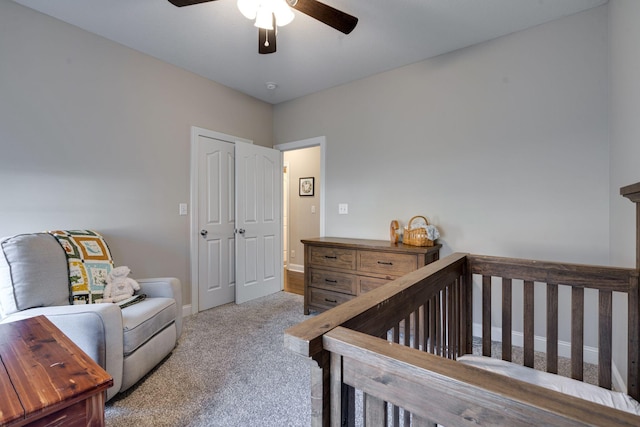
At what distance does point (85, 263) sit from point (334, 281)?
6.59 feet

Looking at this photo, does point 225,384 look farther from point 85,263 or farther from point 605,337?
point 605,337

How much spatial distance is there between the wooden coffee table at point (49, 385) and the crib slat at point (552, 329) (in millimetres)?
1839

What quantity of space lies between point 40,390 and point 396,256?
2238 millimetres

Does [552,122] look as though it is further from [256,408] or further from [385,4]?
[256,408]

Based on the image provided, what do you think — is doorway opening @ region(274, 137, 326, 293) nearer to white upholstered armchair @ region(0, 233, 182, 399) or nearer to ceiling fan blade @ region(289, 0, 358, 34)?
white upholstered armchair @ region(0, 233, 182, 399)

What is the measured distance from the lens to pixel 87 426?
884 millimetres

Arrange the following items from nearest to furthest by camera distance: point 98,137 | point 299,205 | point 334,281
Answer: point 98,137 < point 334,281 < point 299,205

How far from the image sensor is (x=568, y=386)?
1.20 meters

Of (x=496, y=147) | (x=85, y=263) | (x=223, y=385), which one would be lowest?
(x=223, y=385)

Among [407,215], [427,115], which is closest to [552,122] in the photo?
[427,115]

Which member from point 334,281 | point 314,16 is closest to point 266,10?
point 314,16

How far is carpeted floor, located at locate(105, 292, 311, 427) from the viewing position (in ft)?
5.18

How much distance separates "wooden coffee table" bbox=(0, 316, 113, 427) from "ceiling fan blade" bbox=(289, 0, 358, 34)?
1.92 meters

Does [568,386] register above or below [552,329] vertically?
below
